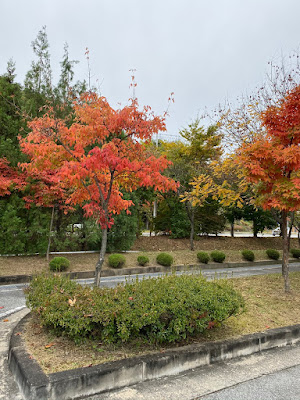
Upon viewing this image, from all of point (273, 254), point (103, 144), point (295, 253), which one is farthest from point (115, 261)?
point (295, 253)

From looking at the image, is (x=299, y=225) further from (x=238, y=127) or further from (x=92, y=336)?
(x=92, y=336)

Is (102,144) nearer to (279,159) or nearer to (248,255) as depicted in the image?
(279,159)

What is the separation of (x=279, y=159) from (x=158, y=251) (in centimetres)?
1064

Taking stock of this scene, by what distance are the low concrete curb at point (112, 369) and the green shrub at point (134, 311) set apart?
0.83 feet

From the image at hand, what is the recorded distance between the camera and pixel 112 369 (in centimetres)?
303

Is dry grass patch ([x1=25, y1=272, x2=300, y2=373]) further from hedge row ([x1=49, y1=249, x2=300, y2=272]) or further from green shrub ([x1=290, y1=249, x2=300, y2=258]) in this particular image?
green shrub ([x1=290, y1=249, x2=300, y2=258])

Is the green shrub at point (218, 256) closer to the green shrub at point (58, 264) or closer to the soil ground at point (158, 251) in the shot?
the soil ground at point (158, 251)

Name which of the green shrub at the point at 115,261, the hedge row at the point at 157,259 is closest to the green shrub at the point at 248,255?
the hedge row at the point at 157,259

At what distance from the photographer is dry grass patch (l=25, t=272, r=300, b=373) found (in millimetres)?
3328

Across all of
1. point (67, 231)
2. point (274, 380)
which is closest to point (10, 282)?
point (67, 231)

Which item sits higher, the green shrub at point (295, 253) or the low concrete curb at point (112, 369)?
the green shrub at point (295, 253)

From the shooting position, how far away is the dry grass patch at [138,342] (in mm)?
3328

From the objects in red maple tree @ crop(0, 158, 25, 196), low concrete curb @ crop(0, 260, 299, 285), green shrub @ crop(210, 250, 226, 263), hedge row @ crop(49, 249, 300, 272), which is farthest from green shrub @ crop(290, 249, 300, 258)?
red maple tree @ crop(0, 158, 25, 196)

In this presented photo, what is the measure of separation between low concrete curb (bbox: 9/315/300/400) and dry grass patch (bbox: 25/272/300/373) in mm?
172
